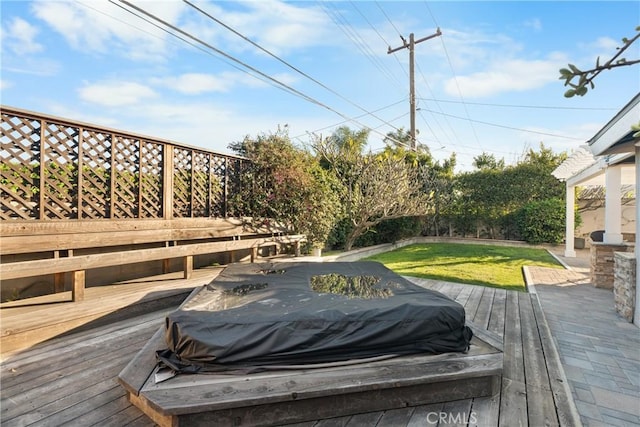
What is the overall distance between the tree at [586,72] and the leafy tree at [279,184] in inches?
195

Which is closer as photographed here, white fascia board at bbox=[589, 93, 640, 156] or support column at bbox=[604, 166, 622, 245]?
white fascia board at bbox=[589, 93, 640, 156]

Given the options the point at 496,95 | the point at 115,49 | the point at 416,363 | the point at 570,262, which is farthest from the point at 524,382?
the point at 496,95

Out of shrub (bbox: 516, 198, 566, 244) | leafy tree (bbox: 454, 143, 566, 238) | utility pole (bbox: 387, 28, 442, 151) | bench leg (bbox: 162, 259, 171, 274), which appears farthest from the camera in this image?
utility pole (bbox: 387, 28, 442, 151)

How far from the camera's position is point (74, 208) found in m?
3.30

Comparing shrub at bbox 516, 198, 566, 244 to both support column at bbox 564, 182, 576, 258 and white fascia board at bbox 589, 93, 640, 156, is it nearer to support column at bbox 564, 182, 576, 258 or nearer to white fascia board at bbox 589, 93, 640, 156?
support column at bbox 564, 182, 576, 258

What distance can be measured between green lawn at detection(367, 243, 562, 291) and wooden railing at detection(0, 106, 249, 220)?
4039 mm

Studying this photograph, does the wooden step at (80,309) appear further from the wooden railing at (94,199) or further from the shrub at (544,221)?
the shrub at (544,221)

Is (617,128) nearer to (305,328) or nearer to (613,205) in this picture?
(613,205)

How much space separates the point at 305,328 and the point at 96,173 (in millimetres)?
3225

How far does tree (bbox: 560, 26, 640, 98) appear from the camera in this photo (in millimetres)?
676

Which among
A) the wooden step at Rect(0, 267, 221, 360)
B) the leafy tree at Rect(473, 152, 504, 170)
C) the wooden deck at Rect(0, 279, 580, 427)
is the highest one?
the leafy tree at Rect(473, 152, 504, 170)

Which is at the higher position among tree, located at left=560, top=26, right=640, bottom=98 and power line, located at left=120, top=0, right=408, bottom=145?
power line, located at left=120, top=0, right=408, bottom=145

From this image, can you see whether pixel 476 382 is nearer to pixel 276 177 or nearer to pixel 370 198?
pixel 276 177

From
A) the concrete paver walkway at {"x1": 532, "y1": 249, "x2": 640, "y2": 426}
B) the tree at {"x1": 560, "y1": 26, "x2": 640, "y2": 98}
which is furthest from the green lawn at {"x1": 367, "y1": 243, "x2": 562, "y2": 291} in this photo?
the tree at {"x1": 560, "y1": 26, "x2": 640, "y2": 98}
